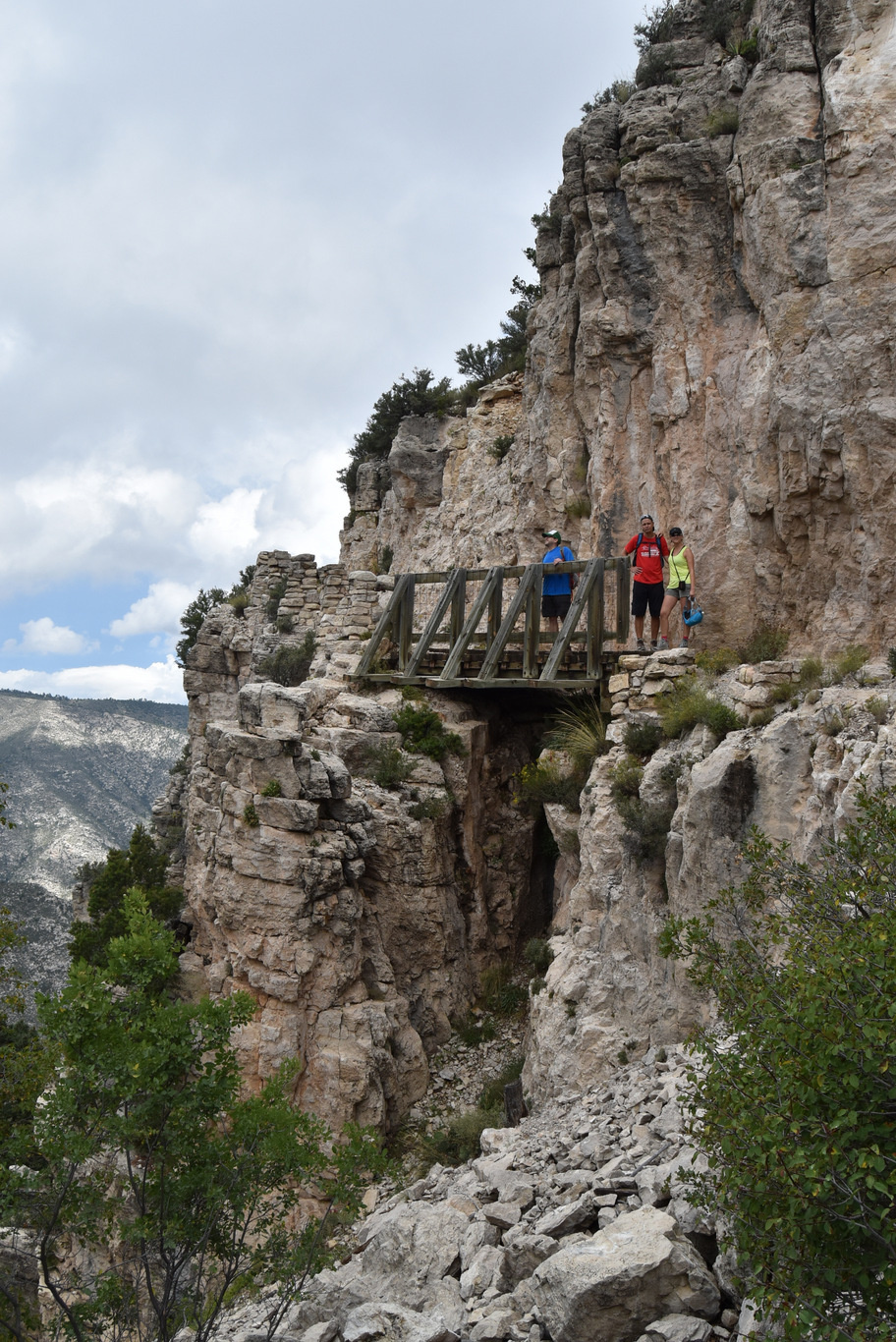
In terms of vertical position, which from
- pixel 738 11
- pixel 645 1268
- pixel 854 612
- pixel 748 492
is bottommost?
pixel 645 1268

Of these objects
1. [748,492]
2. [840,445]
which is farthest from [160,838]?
[840,445]

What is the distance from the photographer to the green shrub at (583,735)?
11578 millimetres

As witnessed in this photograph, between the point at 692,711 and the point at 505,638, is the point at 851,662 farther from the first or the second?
the point at 505,638

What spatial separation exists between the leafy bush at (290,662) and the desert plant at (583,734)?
1047cm

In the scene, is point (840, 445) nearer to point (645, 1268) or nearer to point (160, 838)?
point (645, 1268)

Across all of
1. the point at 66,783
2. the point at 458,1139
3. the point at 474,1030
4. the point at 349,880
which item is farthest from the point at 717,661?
the point at 66,783

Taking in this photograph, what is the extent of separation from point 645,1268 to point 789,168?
11508 mm

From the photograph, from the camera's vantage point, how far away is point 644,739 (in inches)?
411

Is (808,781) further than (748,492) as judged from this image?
No

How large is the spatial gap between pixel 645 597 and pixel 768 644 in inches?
71.6

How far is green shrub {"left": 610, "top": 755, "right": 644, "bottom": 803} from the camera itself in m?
10.1

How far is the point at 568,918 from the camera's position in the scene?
11.0 meters

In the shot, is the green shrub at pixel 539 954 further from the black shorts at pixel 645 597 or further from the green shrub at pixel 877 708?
the green shrub at pixel 877 708

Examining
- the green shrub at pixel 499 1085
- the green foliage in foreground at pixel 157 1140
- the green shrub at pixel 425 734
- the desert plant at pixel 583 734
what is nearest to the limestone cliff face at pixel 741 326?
the desert plant at pixel 583 734
